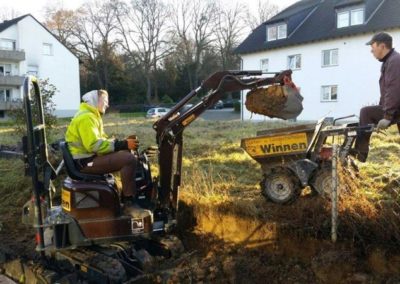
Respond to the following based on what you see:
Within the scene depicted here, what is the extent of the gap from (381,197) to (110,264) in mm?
3342

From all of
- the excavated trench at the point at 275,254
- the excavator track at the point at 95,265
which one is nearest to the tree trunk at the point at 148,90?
the excavated trench at the point at 275,254

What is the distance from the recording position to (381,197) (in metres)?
5.96

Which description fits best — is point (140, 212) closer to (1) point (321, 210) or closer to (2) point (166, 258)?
(2) point (166, 258)

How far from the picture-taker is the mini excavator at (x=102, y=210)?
218 inches

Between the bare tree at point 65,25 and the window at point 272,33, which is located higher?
the bare tree at point 65,25

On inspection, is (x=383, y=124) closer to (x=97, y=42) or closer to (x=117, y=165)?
(x=117, y=165)

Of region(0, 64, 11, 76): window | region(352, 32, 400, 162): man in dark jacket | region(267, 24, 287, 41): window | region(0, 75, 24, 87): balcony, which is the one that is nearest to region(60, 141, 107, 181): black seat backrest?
region(352, 32, 400, 162): man in dark jacket

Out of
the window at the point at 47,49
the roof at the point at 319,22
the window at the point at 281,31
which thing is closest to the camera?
the roof at the point at 319,22

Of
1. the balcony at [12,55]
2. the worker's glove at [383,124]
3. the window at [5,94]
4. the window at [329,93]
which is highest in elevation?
the balcony at [12,55]

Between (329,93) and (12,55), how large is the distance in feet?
106

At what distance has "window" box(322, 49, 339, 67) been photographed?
33.1m

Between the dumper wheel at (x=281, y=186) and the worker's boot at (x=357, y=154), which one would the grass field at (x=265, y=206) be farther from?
the worker's boot at (x=357, y=154)

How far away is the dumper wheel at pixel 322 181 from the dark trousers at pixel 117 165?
8.04ft

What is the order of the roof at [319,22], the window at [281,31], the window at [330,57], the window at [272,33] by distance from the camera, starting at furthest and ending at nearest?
the window at [272,33], the window at [281,31], the window at [330,57], the roof at [319,22]
